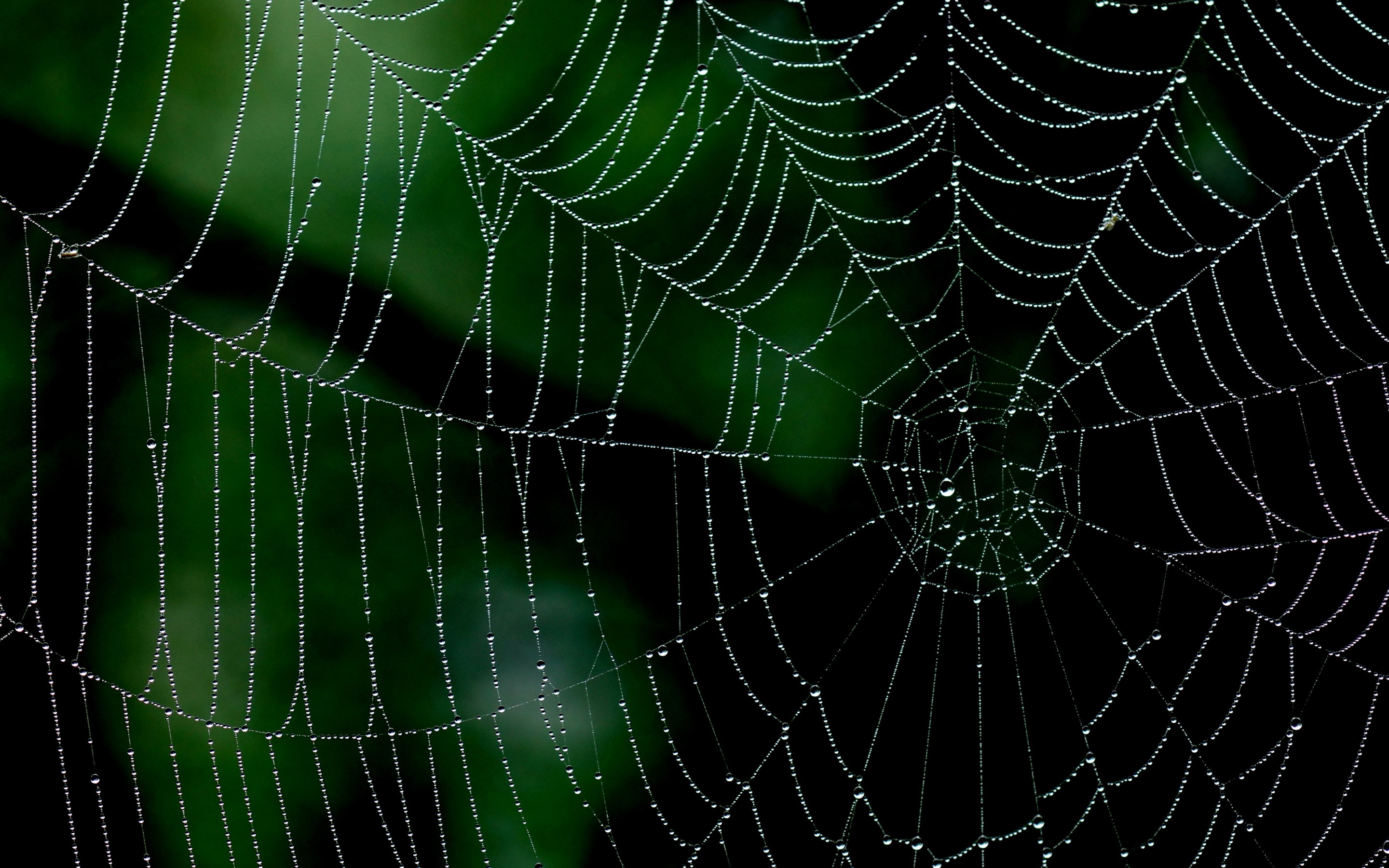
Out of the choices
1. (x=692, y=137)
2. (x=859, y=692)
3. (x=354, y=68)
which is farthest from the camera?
(x=859, y=692)

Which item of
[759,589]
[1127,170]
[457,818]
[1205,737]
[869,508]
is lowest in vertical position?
[457,818]

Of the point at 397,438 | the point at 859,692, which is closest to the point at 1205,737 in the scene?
the point at 859,692

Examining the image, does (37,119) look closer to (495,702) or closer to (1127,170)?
(495,702)

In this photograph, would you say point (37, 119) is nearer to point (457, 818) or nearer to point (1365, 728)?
point (457, 818)

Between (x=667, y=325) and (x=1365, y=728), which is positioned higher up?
(x=667, y=325)

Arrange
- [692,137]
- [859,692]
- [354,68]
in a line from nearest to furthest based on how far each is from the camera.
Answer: [354,68], [692,137], [859,692]

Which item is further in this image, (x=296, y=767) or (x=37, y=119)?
(x=296, y=767)
